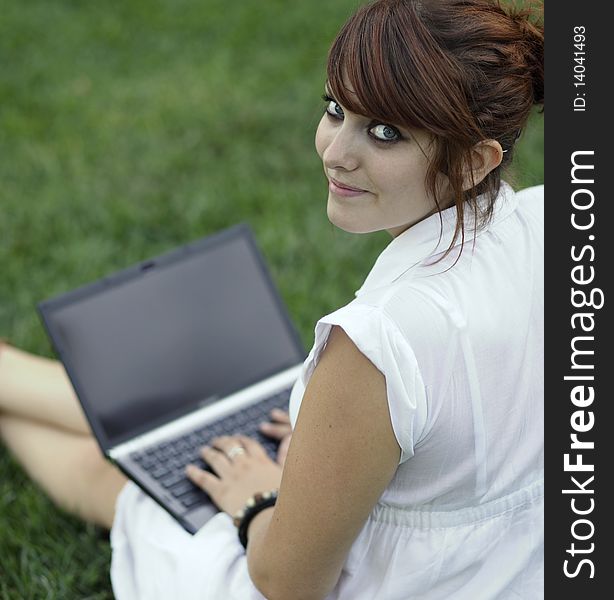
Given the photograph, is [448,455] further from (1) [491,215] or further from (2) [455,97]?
(2) [455,97]

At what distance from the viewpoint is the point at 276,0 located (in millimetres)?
5363

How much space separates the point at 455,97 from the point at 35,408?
159 centimetres

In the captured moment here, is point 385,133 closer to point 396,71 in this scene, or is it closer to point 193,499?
point 396,71

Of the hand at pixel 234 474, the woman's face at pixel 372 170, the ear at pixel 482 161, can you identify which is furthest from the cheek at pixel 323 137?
the hand at pixel 234 474

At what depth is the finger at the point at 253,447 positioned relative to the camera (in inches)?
86.5

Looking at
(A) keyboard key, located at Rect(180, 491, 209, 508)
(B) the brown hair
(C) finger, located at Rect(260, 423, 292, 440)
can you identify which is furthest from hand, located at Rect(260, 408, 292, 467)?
(B) the brown hair

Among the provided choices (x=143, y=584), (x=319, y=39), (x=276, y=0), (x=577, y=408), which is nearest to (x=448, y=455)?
(x=577, y=408)

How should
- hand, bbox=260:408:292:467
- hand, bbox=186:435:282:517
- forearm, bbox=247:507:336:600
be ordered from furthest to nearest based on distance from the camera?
hand, bbox=260:408:292:467 → hand, bbox=186:435:282:517 → forearm, bbox=247:507:336:600

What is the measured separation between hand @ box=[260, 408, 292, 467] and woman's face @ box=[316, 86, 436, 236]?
2.56 ft

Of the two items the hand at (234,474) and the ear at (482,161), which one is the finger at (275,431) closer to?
the hand at (234,474)

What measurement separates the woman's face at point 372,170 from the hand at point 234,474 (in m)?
0.67

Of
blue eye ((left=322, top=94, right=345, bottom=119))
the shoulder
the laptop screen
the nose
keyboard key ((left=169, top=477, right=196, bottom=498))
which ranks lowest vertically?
keyboard key ((left=169, top=477, right=196, bottom=498))

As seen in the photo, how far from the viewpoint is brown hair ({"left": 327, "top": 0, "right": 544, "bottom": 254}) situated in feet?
4.83

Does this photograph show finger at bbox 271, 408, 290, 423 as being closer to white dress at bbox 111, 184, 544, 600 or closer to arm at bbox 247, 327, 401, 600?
white dress at bbox 111, 184, 544, 600
